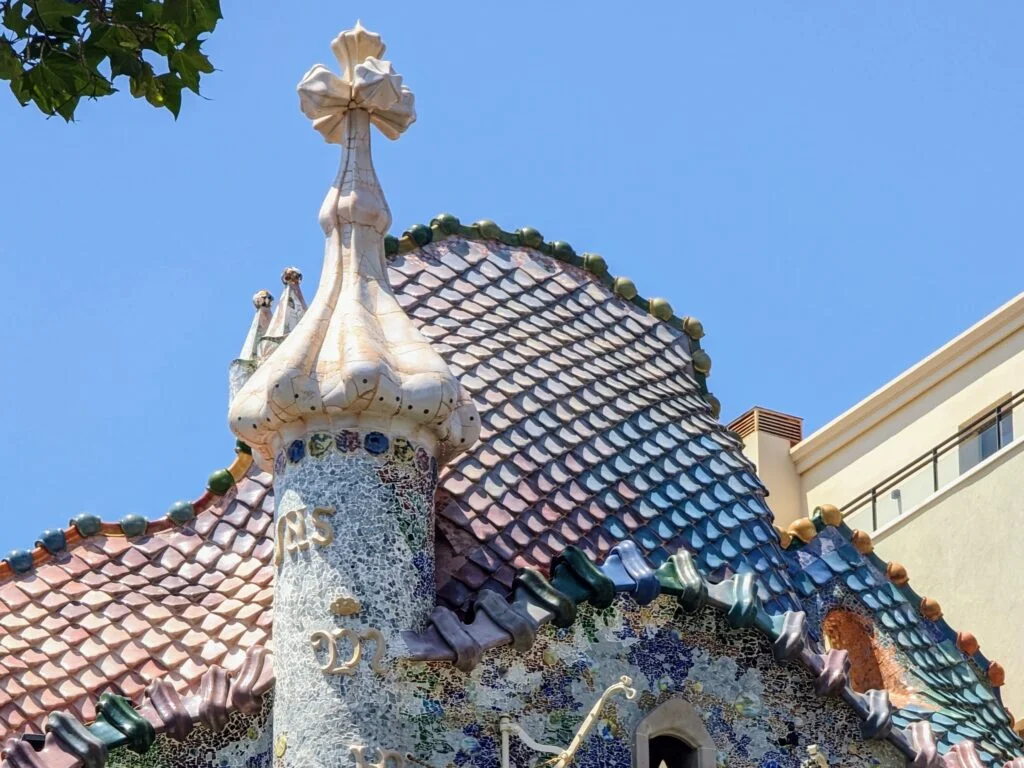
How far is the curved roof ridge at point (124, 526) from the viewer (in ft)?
46.6

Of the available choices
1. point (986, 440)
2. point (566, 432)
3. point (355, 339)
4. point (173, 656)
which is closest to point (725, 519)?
point (566, 432)

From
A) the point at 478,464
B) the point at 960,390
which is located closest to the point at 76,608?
the point at 478,464

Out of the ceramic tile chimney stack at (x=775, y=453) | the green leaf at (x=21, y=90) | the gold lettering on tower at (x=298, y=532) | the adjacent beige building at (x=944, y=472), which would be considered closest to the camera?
the green leaf at (x=21, y=90)

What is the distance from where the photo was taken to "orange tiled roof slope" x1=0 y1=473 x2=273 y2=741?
13477 mm

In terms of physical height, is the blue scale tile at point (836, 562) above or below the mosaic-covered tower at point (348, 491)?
above

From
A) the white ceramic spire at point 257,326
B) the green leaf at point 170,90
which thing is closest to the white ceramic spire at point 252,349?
the white ceramic spire at point 257,326

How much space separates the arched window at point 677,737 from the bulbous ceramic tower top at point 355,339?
4.93ft

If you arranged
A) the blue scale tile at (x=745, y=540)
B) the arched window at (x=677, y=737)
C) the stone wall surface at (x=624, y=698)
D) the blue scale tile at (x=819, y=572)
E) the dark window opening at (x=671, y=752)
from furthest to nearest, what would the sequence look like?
1. the blue scale tile at (x=819, y=572)
2. the blue scale tile at (x=745, y=540)
3. the dark window opening at (x=671, y=752)
4. the arched window at (x=677, y=737)
5. the stone wall surface at (x=624, y=698)

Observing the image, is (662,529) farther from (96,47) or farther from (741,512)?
(96,47)

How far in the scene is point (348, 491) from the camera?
12797 millimetres

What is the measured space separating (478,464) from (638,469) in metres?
0.94

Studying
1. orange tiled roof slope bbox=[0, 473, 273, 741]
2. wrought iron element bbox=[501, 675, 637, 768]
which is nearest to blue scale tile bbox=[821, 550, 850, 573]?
wrought iron element bbox=[501, 675, 637, 768]

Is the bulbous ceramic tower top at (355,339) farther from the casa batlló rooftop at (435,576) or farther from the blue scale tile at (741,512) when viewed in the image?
the blue scale tile at (741,512)

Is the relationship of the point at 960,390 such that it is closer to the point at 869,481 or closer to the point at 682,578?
the point at 869,481
